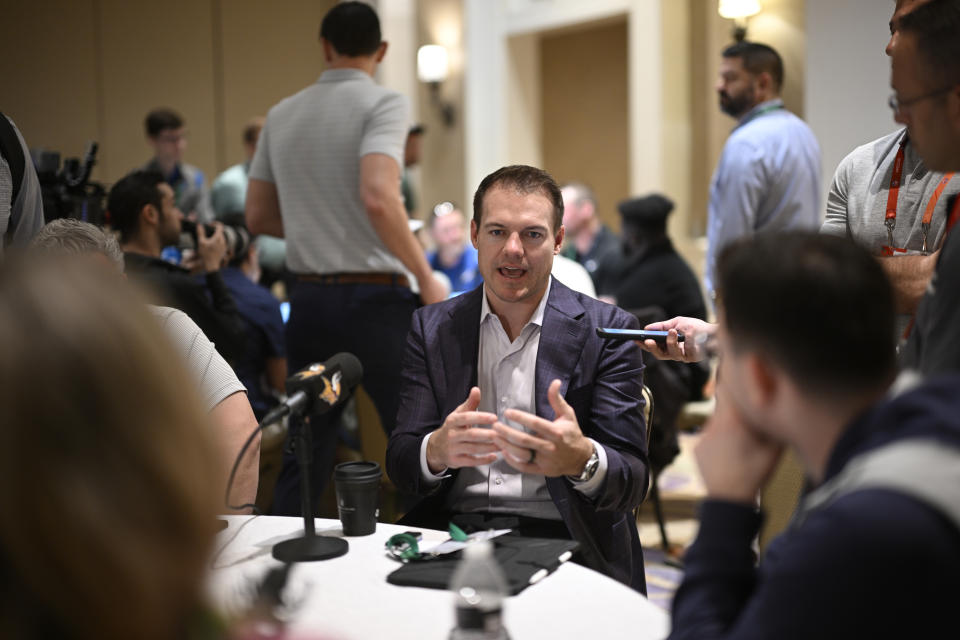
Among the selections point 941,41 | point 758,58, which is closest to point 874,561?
point 941,41

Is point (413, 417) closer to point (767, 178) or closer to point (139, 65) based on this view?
point (767, 178)

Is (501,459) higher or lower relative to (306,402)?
lower

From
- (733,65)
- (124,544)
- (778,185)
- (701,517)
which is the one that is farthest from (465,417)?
(733,65)

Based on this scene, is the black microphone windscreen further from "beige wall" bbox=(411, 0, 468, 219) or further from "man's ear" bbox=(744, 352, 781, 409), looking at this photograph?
"beige wall" bbox=(411, 0, 468, 219)

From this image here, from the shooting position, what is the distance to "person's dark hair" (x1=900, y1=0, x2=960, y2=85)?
129cm

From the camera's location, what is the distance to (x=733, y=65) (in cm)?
391

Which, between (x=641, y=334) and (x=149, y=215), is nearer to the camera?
(x=641, y=334)

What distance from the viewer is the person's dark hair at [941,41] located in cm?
129

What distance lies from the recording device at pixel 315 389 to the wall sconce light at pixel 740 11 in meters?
5.56

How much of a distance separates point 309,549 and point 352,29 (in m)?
2.00

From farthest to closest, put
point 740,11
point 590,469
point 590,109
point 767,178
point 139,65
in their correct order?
point 590,109 < point 740,11 < point 139,65 < point 767,178 < point 590,469

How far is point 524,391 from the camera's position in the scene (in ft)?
6.86

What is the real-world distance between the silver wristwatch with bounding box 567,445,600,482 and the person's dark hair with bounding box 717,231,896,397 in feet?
2.80

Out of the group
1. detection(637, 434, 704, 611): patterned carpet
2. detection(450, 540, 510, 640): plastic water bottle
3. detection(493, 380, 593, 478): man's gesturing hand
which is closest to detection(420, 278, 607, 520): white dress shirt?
detection(493, 380, 593, 478): man's gesturing hand
